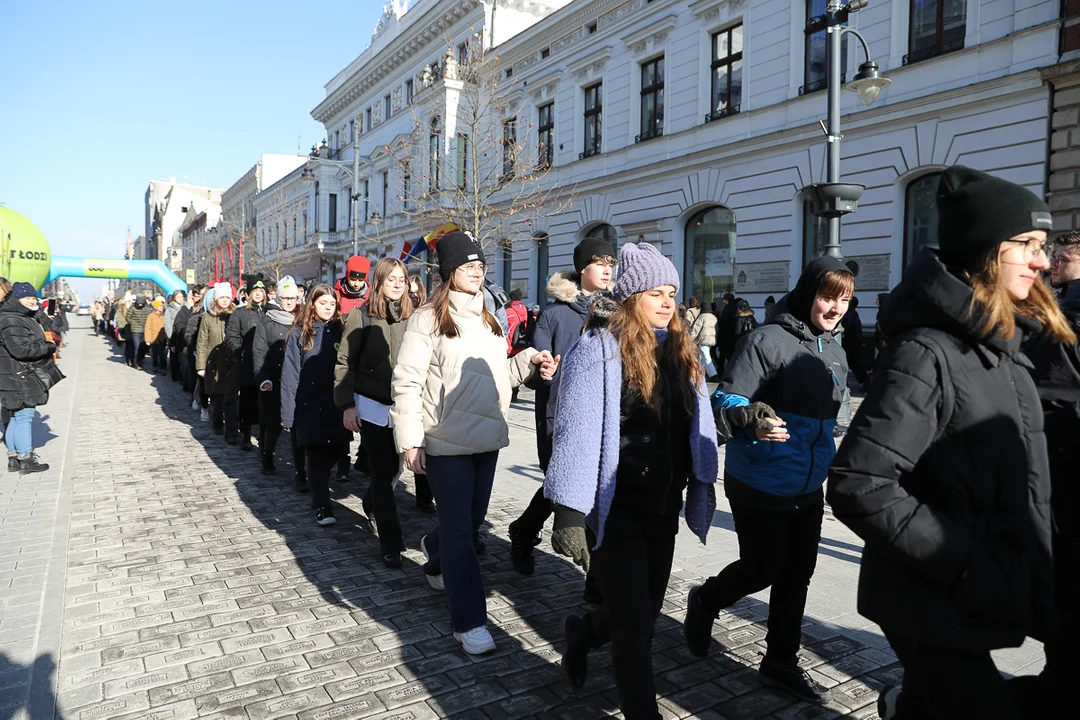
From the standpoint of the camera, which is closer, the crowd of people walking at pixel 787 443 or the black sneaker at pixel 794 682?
the crowd of people walking at pixel 787 443

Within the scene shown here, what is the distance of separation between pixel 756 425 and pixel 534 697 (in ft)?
4.80

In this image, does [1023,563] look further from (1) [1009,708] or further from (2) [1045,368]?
(2) [1045,368]

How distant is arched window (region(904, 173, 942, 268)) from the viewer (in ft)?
50.0

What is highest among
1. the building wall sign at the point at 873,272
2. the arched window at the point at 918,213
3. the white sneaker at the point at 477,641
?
the arched window at the point at 918,213

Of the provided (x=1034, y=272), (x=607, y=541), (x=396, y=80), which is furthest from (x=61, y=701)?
(x=396, y=80)

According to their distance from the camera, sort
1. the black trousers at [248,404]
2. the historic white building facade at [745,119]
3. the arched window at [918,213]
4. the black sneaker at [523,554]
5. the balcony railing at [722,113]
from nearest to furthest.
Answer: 1. the black sneaker at [523,554]
2. the black trousers at [248,404]
3. the historic white building facade at [745,119]
4. the arched window at [918,213]
5. the balcony railing at [722,113]

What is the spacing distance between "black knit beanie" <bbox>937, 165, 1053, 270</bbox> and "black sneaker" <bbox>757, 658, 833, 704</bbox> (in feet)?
6.39

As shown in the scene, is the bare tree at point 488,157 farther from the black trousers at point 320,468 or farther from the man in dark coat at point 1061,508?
the man in dark coat at point 1061,508

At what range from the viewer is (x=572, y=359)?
2.88m

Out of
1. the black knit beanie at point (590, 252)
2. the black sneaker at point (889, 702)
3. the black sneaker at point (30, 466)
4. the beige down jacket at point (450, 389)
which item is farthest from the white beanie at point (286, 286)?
the black sneaker at point (889, 702)

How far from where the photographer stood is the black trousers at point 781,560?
3242 mm

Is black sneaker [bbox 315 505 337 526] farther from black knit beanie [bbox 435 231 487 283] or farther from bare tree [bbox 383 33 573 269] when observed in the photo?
bare tree [bbox 383 33 573 269]

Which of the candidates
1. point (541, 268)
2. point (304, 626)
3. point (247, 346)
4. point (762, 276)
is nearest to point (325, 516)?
point (304, 626)

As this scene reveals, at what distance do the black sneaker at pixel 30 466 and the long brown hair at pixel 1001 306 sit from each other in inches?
330
